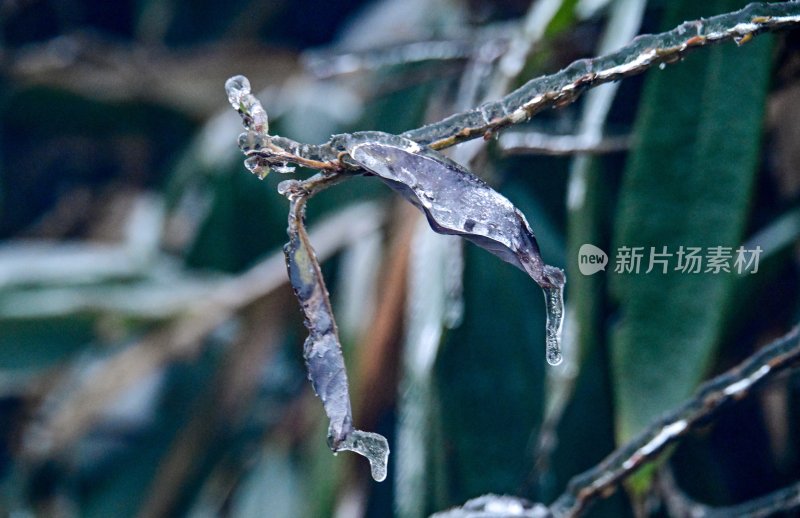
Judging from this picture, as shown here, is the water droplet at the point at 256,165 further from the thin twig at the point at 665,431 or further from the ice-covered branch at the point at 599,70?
the thin twig at the point at 665,431

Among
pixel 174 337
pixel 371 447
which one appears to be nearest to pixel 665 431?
pixel 371 447

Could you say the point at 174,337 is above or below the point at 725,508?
above

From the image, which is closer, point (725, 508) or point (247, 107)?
point (247, 107)

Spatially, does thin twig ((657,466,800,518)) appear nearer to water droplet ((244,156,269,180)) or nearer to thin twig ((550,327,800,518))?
thin twig ((550,327,800,518))

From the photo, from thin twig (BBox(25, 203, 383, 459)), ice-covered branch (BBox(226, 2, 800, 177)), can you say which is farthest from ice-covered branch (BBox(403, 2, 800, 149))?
thin twig (BBox(25, 203, 383, 459))

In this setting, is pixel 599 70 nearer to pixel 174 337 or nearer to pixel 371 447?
pixel 371 447

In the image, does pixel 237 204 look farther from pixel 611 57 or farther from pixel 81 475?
pixel 611 57
